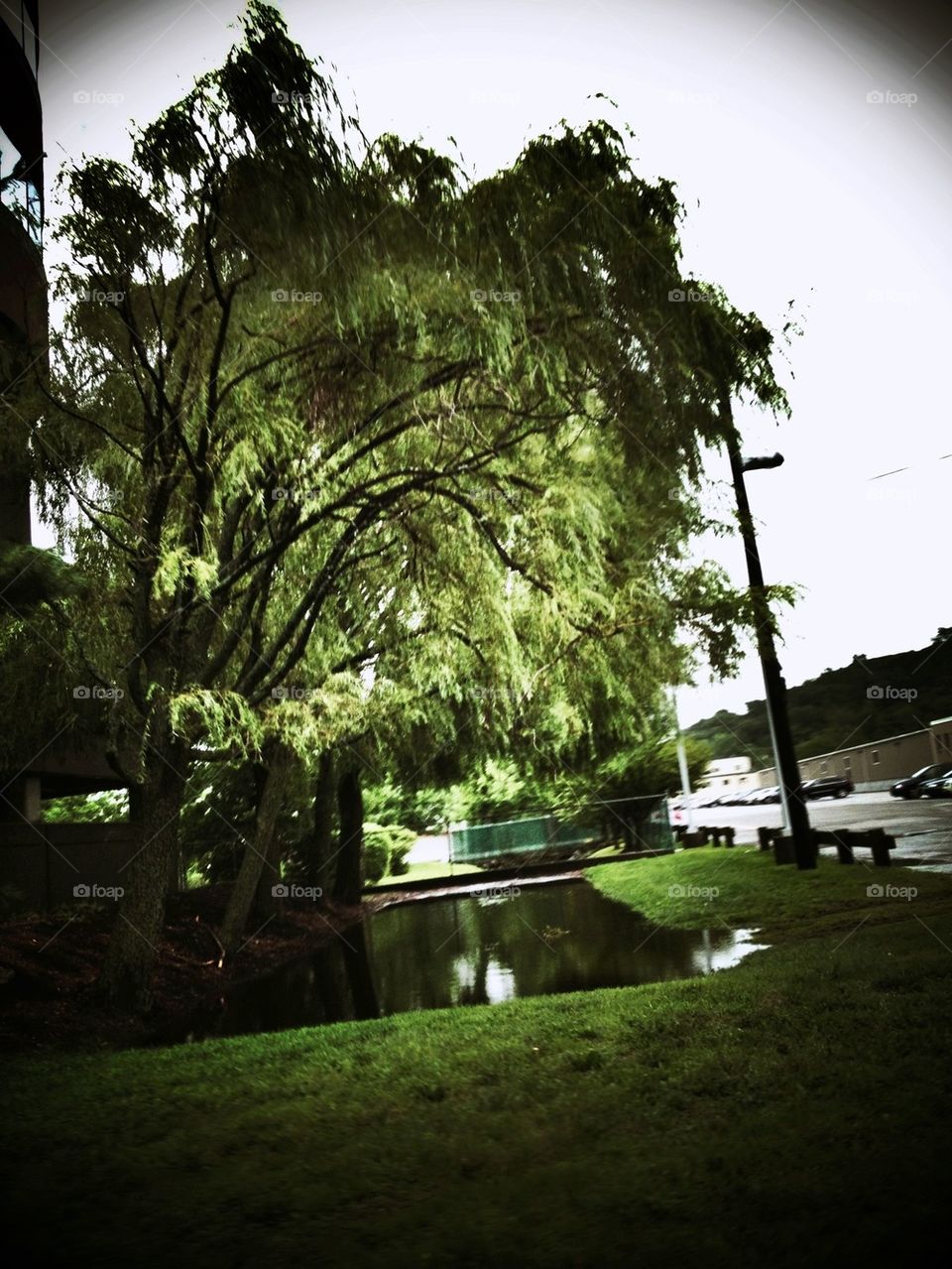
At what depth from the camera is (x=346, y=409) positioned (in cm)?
990

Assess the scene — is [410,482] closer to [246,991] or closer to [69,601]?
[69,601]

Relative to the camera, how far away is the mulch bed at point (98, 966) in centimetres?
873

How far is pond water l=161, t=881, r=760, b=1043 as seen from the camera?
9.47 meters

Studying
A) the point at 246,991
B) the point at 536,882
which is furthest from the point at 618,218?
the point at 536,882

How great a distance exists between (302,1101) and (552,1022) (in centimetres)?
218

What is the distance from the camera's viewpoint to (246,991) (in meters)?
11.2
